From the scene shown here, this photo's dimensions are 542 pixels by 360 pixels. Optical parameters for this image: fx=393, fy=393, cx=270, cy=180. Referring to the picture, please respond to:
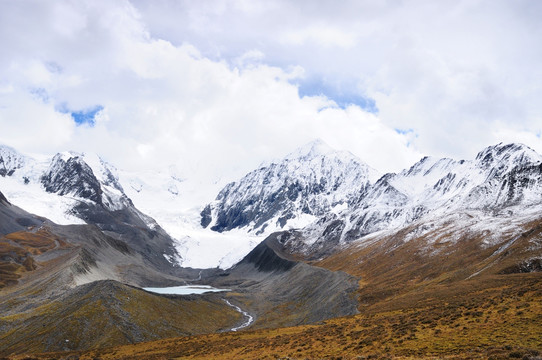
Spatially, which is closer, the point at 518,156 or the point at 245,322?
the point at 245,322

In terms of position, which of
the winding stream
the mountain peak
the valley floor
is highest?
the mountain peak

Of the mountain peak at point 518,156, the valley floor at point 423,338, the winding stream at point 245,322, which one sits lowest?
the winding stream at point 245,322

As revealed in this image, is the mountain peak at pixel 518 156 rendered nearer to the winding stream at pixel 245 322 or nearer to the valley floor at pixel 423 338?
the winding stream at pixel 245 322

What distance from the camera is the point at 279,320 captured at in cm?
9900

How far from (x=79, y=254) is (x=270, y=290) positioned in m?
74.4

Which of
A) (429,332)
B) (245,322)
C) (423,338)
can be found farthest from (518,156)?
(423,338)

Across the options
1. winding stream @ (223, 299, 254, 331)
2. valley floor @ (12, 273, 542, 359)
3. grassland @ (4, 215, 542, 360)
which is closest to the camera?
valley floor @ (12, 273, 542, 359)

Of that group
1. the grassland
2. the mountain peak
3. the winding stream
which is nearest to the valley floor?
the grassland

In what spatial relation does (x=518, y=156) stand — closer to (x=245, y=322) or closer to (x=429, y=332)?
(x=245, y=322)

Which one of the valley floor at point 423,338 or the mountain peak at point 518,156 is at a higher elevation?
the mountain peak at point 518,156

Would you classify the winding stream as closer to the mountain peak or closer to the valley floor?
the valley floor

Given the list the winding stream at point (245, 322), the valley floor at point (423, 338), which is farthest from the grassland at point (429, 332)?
the winding stream at point (245, 322)

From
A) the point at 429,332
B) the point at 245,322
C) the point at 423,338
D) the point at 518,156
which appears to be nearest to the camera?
the point at 423,338

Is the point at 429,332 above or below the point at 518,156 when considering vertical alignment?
below
